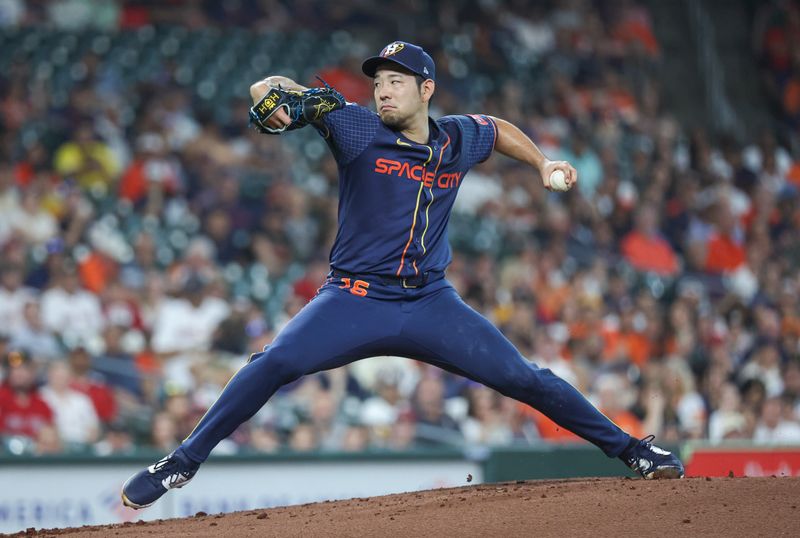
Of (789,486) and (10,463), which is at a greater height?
(10,463)

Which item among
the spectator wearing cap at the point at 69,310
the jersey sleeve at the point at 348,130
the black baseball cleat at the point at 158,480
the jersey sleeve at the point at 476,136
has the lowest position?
the black baseball cleat at the point at 158,480

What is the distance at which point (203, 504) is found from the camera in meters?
8.36

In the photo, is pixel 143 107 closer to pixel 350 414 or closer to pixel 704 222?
pixel 350 414

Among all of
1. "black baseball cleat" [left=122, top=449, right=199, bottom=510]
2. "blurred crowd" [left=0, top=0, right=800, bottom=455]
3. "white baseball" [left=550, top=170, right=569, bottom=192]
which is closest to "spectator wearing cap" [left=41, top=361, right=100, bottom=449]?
"blurred crowd" [left=0, top=0, right=800, bottom=455]

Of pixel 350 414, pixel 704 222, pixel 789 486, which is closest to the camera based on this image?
pixel 789 486

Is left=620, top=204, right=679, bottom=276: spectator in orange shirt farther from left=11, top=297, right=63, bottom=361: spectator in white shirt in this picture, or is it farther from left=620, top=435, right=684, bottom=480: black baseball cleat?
left=620, top=435, right=684, bottom=480: black baseball cleat

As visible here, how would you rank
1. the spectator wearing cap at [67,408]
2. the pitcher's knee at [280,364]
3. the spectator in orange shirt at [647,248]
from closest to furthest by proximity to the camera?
the pitcher's knee at [280,364] < the spectator wearing cap at [67,408] < the spectator in orange shirt at [647,248]

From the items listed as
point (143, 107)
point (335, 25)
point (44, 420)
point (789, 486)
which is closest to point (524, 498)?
point (789, 486)

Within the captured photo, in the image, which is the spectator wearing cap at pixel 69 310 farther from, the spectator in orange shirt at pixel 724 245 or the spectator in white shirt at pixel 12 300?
the spectator in orange shirt at pixel 724 245

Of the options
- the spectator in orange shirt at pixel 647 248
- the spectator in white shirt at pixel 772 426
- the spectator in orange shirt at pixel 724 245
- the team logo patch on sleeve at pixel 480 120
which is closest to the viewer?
the team logo patch on sleeve at pixel 480 120

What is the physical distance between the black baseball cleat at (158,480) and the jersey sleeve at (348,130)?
1.46 metres

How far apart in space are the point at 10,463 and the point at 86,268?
2.65 m

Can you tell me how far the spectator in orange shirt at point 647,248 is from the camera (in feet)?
43.6

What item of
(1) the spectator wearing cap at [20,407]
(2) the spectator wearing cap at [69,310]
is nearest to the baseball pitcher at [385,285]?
(1) the spectator wearing cap at [20,407]
